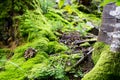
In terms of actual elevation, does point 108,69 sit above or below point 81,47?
above

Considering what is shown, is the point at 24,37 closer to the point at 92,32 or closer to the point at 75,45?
the point at 75,45

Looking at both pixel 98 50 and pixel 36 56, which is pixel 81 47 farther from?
pixel 36 56

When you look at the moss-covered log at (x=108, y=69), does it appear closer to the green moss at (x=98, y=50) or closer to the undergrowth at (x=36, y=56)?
the undergrowth at (x=36, y=56)

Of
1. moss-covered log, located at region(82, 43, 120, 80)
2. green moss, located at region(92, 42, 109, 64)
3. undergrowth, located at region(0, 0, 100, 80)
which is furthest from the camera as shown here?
green moss, located at region(92, 42, 109, 64)

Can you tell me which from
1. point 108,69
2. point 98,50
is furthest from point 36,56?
point 108,69

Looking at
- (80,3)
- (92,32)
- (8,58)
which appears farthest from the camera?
(80,3)

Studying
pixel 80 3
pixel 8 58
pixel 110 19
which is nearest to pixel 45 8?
pixel 8 58

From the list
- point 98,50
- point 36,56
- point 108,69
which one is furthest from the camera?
point 36,56

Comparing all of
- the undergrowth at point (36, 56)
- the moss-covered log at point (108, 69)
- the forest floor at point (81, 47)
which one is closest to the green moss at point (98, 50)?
the forest floor at point (81, 47)

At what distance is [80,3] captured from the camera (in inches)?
497

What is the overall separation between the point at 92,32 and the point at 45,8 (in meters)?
1.63

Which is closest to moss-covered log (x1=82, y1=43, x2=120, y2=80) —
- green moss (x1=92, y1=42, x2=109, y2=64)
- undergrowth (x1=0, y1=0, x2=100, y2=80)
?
undergrowth (x1=0, y1=0, x2=100, y2=80)

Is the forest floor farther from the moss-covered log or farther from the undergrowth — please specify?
the moss-covered log

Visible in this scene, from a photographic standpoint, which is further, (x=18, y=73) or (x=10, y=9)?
(x=10, y=9)
